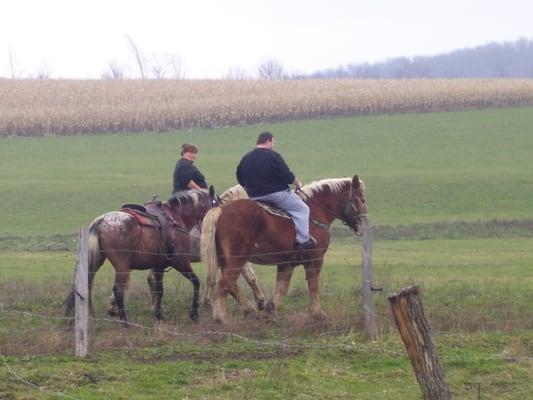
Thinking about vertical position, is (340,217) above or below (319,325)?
above

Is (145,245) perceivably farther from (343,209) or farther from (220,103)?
(220,103)

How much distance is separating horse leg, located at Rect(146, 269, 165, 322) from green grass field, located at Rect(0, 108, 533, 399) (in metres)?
0.17

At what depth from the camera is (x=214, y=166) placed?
131 ft

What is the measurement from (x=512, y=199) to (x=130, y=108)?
25559mm

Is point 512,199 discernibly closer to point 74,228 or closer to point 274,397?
point 74,228

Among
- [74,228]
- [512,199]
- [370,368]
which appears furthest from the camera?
[512,199]

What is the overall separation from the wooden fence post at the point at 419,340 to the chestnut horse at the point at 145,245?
569 cm

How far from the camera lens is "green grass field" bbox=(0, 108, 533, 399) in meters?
9.52

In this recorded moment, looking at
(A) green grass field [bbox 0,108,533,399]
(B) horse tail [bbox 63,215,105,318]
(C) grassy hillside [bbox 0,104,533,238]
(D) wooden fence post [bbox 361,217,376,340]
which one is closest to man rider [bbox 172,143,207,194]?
(A) green grass field [bbox 0,108,533,399]

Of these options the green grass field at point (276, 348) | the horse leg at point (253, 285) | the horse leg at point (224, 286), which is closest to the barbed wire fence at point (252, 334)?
the green grass field at point (276, 348)

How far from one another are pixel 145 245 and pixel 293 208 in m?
1.90

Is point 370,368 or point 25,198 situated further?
point 25,198

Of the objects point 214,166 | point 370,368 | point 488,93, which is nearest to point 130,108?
point 214,166

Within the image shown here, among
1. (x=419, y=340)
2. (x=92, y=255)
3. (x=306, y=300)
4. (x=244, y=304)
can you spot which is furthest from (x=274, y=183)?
(x=419, y=340)
